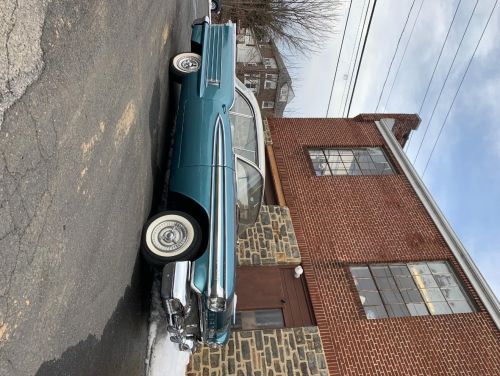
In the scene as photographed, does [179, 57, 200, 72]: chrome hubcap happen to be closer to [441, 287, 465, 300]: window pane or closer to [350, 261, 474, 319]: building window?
[350, 261, 474, 319]: building window

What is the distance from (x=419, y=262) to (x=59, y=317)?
8.58m

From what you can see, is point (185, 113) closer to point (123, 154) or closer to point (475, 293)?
point (123, 154)

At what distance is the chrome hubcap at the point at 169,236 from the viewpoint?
4891 mm

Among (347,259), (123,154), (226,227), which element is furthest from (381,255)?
(123,154)

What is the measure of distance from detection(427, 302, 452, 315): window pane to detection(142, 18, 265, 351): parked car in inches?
193

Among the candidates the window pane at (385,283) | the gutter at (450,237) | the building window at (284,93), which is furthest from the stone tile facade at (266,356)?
the building window at (284,93)

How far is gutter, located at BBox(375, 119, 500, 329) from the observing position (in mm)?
8758

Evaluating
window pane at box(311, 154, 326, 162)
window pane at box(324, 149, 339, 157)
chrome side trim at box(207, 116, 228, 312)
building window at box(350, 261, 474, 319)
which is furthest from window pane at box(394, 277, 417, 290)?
chrome side trim at box(207, 116, 228, 312)

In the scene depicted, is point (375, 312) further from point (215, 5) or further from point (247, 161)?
point (215, 5)

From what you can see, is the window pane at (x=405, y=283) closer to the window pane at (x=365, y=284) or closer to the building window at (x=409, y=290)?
the building window at (x=409, y=290)

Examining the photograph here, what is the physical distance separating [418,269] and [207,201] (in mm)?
6438

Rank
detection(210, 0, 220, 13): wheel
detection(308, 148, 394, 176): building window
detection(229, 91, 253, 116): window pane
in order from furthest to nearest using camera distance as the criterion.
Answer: detection(210, 0, 220, 13): wheel, detection(308, 148, 394, 176): building window, detection(229, 91, 253, 116): window pane

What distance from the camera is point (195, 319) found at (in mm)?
4980

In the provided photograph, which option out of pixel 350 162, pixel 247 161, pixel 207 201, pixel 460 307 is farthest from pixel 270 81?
pixel 207 201
